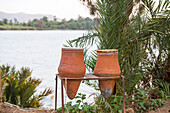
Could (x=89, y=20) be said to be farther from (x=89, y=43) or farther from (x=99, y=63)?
(x=99, y=63)

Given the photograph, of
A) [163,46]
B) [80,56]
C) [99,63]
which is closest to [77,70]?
[80,56]

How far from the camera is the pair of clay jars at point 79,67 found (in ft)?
7.51

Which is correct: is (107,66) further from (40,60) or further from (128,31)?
(40,60)

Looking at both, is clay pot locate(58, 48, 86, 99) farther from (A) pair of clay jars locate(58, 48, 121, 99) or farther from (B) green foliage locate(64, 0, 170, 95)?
(B) green foliage locate(64, 0, 170, 95)

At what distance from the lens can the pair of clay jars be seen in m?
2.29

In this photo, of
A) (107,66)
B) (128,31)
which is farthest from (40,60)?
(107,66)

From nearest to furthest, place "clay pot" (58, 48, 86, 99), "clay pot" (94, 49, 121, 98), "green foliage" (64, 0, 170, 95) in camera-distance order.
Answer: "clay pot" (58, 48, 86, 99) < "clay pot" (94, 49, 121, 98) < "green foliage" (64, 0, 170, 95)

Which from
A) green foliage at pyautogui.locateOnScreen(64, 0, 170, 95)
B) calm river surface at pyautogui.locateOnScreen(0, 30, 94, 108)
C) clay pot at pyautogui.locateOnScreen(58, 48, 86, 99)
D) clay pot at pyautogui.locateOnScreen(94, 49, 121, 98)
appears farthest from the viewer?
calm river surface at pyautogui.locateOnScreen(0, 30, 94, 108)

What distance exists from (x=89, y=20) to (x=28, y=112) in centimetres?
188

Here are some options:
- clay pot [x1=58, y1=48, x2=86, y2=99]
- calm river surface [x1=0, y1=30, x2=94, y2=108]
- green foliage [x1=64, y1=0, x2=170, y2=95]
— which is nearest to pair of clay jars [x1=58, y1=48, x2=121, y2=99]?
clay pot [x1=58, y1=48, x2=86, y2=99]

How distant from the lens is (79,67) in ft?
7.57

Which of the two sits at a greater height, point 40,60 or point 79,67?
point 79,67

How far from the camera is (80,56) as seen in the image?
7.68ft

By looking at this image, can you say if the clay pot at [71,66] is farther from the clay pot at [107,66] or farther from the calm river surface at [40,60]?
the calm river surface at [40,60]
